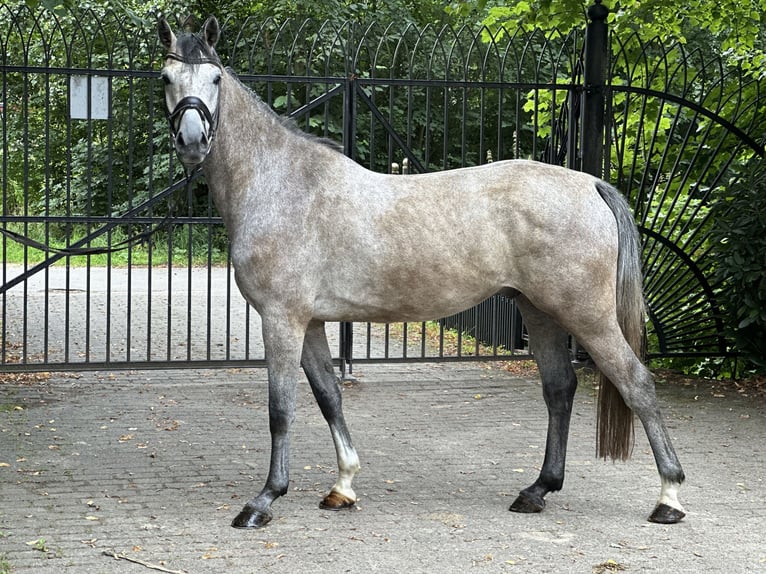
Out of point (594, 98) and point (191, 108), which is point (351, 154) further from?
point (191, 108)

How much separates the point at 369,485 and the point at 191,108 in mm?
2366

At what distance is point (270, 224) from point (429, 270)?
2.74ft

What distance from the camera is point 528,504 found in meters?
5.37

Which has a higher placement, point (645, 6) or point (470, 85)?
point (645, 6)

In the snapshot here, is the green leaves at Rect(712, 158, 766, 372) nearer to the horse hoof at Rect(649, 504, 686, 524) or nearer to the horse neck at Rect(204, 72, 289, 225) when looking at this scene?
the horse hoof at Rect(649, 504, 686, 524)

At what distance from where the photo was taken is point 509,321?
1031cm

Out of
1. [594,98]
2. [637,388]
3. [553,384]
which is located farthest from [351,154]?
[637,388]

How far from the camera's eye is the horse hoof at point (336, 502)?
17.5 feet

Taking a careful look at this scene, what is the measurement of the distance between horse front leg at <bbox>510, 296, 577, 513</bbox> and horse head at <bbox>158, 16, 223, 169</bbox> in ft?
6.38

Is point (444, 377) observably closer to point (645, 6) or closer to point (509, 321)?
point (509, 321)

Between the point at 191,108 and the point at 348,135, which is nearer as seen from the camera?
the point at 191,108

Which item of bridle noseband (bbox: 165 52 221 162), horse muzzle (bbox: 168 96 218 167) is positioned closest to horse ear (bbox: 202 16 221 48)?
bridle noseband (bbox: 165 52 221 162)

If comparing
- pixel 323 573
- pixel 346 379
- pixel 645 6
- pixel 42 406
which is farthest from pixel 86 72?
pixel 645 6

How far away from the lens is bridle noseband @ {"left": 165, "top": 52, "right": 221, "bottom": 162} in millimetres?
4852
